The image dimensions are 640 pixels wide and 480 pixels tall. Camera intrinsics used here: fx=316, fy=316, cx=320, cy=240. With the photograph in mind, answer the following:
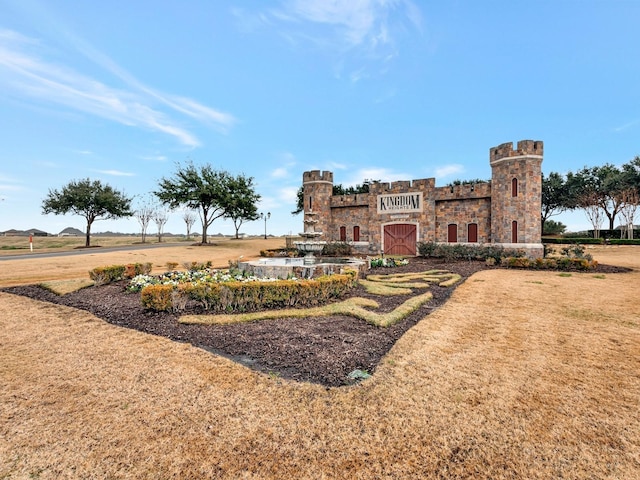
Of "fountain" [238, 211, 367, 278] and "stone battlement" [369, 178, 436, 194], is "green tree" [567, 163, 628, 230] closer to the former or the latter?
"stone battlement" [369, 178, 436, 194]

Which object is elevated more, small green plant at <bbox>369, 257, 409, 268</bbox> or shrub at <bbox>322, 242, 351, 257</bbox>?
shrub at <bbox>322, 242, 351, 257</bbox>

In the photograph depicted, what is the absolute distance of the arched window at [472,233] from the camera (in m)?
23.7

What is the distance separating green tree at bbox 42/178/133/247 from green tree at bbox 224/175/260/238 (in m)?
14.9

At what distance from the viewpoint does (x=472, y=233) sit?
23797 millimetres

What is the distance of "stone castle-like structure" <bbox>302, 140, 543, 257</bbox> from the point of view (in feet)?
68.1

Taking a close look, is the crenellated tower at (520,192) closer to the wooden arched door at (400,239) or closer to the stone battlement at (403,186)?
the stone battlement at (403,186)

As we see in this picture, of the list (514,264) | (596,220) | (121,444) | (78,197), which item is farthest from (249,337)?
(596,220)

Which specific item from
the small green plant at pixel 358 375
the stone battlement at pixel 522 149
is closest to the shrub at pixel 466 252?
the stone battlement at pixel 522 149

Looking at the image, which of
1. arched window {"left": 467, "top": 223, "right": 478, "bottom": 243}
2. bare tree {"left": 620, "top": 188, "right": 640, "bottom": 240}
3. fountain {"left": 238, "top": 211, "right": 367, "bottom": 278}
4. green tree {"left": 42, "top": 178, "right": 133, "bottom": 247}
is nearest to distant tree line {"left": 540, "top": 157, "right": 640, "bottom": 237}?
bare tree {"left": 620, "top": 188, "right": 640, "bottom": 240}

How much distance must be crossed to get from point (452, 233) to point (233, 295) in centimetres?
2086

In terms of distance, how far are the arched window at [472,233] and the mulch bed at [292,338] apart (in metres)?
16.5

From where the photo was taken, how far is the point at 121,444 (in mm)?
3236

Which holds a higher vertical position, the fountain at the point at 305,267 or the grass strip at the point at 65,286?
the fountain at the point at 305,267

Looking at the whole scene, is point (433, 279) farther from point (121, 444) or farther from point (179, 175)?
point (179, 175)
